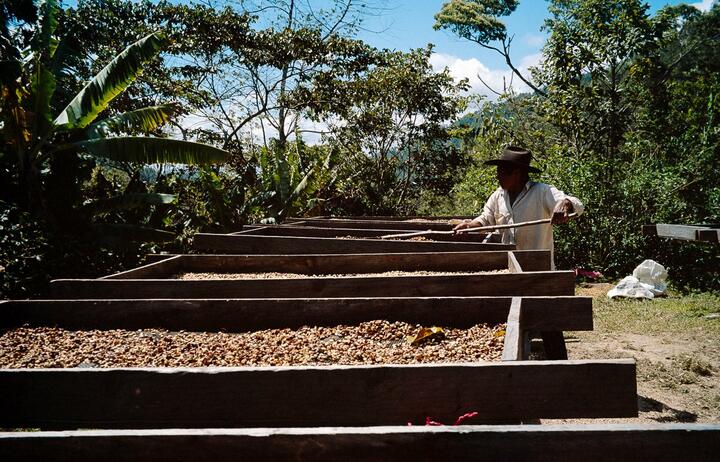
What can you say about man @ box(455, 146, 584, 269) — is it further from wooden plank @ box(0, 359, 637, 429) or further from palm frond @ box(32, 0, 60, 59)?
palm frond @ box(32, 0, 60, 59)

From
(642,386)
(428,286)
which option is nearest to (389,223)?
(642,386)

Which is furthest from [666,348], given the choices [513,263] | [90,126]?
[90,126]

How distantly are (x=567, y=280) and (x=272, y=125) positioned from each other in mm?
12271

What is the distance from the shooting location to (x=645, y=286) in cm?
764

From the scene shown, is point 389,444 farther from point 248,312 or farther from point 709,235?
point 709,235

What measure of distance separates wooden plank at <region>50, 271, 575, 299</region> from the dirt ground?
153cm

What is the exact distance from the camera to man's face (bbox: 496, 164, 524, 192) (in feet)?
15.3

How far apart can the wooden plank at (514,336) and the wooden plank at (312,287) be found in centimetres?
55

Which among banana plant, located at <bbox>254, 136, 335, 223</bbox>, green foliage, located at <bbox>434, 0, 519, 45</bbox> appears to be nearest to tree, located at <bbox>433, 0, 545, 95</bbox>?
green foliage, located at <bbox>434, 0, 519, 45</bbox>

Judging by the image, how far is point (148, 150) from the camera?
731 cm

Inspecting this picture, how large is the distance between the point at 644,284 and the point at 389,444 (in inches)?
295

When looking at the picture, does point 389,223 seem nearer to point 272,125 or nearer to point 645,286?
point 645,286

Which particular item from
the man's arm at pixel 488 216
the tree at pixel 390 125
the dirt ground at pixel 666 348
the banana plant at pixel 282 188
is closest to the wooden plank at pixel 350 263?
the man's arm at pixel 488 216

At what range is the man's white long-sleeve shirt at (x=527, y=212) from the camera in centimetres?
465
